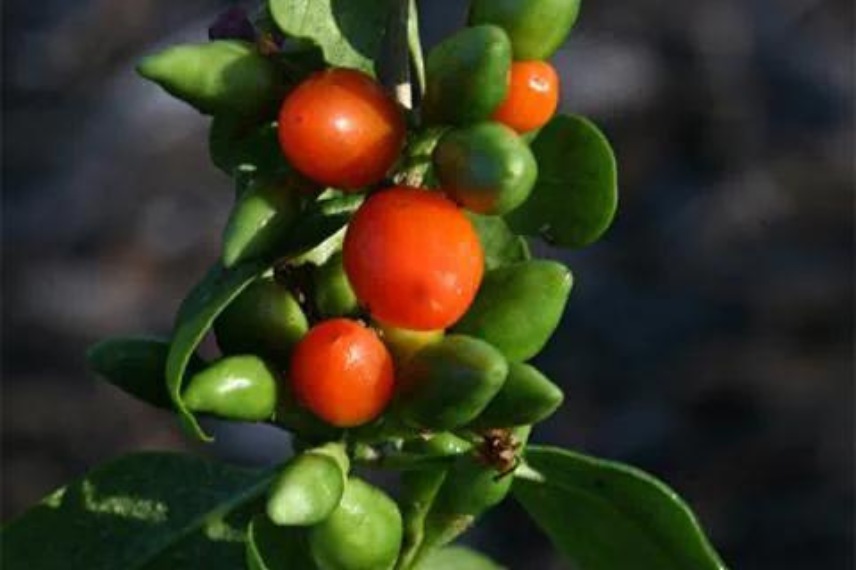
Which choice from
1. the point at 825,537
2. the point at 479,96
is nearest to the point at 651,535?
the point at 479,96

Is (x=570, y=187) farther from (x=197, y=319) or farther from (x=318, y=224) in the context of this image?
(x=197, y=319)

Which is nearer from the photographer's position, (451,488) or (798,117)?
(451,488)

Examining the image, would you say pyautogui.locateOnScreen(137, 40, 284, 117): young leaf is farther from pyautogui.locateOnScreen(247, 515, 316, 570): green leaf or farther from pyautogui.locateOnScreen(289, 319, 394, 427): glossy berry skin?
pyautogui.locateOnScreen(247, 515, 316, 570): green leaf

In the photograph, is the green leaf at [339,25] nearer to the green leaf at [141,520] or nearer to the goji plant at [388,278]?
the goji plant at [388,278]

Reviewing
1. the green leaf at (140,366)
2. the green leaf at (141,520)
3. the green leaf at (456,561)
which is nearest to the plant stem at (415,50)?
the green leaf at (140,366)

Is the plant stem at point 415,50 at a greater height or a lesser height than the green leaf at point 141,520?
greater

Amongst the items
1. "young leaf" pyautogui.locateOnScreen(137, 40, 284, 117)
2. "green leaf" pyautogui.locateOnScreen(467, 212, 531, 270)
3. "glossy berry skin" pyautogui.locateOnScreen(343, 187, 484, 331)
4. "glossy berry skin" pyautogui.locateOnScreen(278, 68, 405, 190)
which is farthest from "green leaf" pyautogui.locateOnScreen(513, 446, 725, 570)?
"young leaf" pyautogui.locateOnScreen(137, 40, 284, 117)

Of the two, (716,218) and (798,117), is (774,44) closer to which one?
(798,117)
